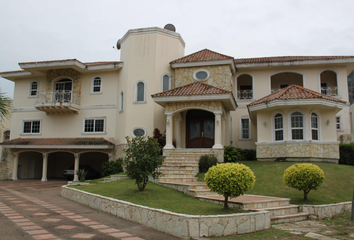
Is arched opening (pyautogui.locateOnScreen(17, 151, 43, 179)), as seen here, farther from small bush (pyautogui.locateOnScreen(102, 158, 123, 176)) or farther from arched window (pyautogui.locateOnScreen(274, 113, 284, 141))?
arched window (pyautogui.locateOnScreen(274, 113, 284, 141))

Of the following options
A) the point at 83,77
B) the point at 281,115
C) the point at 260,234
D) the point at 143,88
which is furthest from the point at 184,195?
the point at 83,77

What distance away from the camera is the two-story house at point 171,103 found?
17344mm

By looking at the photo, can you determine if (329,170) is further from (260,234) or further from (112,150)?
(112,150)

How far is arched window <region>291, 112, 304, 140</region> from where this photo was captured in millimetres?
16859

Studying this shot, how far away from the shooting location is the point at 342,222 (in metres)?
8.88

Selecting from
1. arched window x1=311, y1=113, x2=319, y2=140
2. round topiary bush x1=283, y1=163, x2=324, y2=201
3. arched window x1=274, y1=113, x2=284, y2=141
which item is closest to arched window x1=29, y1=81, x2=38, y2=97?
arched window x1=274, y1=113, x2=284, y2=141

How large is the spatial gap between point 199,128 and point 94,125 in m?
8.41

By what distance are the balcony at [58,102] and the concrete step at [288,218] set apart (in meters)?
18.4

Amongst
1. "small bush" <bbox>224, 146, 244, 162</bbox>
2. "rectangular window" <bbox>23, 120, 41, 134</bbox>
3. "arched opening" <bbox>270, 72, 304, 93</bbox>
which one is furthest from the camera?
"rectangular window" <bbox>23, 120, 41, 134</bbox>

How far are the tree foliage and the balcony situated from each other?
44.4 feet

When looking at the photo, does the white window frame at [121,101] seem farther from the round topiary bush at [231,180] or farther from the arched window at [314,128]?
the round topiary bush at [231,180]

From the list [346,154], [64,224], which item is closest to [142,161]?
[64,224]

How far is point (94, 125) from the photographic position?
936 inches

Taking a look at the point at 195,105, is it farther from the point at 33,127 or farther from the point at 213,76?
the point at 33,127
